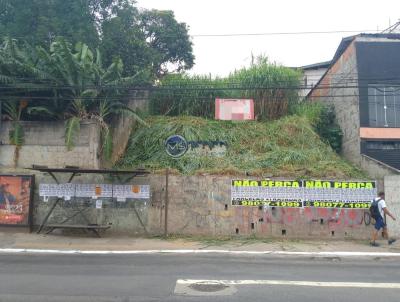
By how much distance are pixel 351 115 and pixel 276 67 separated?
178 inches

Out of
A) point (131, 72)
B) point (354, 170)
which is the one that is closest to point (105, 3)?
point (131, 72)

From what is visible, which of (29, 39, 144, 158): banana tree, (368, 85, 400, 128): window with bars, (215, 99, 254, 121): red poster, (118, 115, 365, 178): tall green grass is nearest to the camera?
(29, 39, 144, 158): banana tree

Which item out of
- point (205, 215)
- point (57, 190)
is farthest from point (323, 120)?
point (57, 190)

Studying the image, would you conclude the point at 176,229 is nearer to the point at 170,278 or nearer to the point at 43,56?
the point at 170,278

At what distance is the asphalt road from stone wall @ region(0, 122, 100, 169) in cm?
483

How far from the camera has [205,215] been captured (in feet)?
50.5

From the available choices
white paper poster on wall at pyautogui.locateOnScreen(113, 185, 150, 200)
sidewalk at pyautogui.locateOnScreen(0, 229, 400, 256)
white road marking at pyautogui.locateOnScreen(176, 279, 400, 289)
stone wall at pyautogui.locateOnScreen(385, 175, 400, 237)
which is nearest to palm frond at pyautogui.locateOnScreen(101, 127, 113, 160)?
white paper poster on wall at pyautogui.locateOnScreen(113, 185, 150, 200)

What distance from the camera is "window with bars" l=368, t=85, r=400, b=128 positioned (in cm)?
1831

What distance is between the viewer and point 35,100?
1680cm

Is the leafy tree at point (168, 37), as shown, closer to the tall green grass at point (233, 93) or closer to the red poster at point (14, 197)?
the tall green grass at point (233, 93)

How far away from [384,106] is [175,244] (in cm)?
1082

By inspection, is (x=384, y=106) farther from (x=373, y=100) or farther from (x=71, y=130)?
(x=71, y=130)

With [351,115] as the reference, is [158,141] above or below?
below

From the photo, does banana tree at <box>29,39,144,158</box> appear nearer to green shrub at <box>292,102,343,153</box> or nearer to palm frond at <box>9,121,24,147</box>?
palm frond at <box>9,121,24,147</box>
